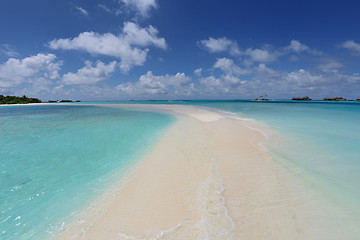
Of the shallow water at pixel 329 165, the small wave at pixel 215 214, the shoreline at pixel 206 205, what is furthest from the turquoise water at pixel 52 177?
the shallow water at pixel 329 165

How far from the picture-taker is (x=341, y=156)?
6152 millimetres

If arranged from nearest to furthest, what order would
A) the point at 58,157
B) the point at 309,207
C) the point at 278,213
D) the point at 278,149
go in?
the point at 278,213, the point at 309,207, the point at 58,157, the point at 278,149

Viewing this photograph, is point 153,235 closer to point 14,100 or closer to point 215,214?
point 215,214

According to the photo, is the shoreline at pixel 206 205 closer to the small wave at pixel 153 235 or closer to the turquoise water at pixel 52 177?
the small wave at pixel 153 235

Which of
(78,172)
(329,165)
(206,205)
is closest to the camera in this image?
(206,205)

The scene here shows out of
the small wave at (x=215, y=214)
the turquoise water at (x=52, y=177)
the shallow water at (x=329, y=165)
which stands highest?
the shallow water at (x=329, y=165)

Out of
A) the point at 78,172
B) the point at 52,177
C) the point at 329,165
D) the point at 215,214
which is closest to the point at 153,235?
the point at 215,214

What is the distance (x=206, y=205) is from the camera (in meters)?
3.43

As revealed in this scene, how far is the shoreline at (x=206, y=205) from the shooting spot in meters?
2.75

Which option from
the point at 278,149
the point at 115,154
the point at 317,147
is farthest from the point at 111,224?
the point at 317,147

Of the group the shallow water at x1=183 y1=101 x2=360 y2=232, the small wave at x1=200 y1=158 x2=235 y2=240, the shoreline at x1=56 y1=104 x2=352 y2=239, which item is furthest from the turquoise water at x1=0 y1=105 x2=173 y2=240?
the shallow water at x1=183 y1=101 x2=360 y2=232

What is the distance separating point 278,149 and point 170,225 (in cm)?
644

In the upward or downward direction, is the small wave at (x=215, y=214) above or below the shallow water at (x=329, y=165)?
below

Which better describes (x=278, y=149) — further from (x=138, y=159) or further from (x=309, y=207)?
(x=138, y=159)
